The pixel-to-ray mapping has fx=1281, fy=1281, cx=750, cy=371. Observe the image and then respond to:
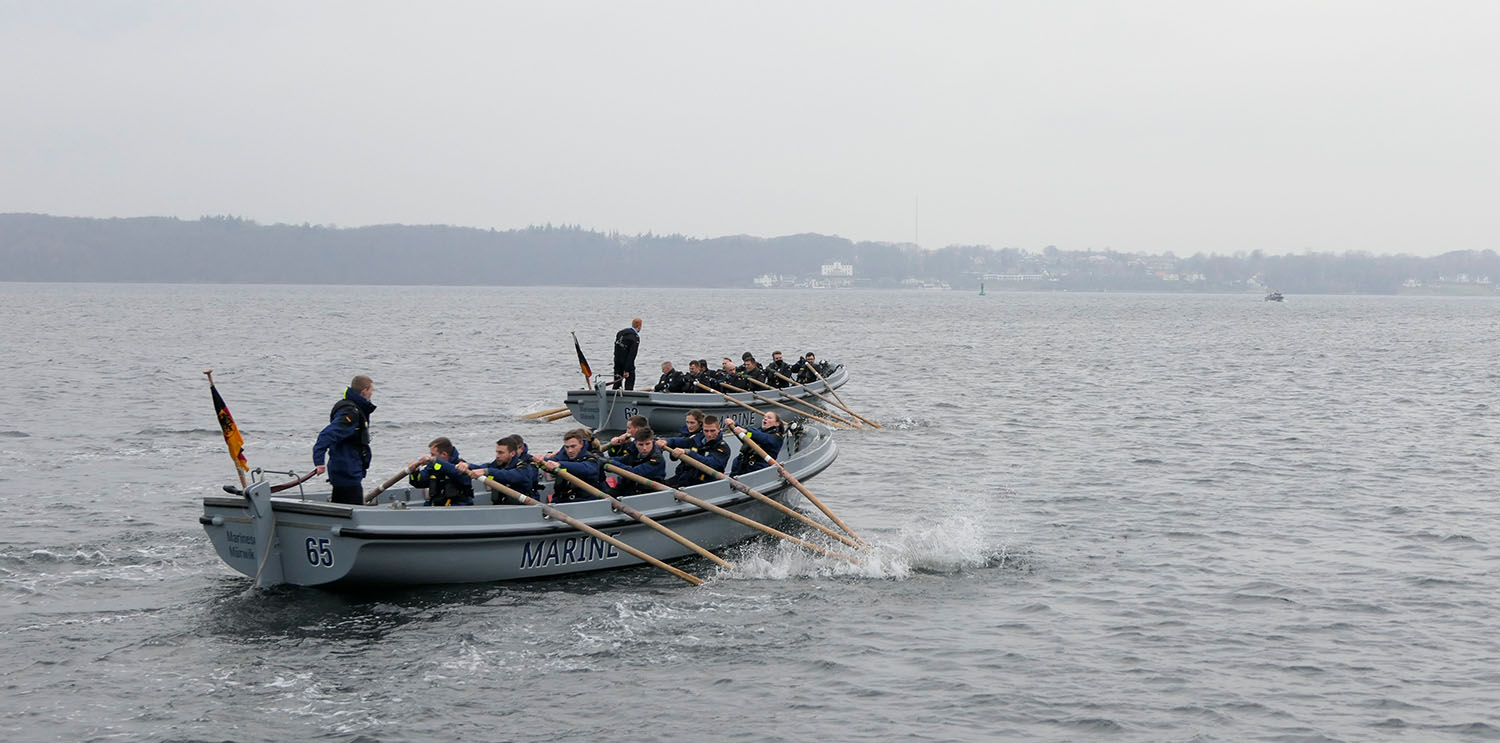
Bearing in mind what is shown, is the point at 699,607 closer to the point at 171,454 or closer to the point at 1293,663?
the point at 1293,663

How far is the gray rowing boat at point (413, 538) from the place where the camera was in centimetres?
1239

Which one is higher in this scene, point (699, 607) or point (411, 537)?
point (411, 537)

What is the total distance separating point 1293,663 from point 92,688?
10468mm

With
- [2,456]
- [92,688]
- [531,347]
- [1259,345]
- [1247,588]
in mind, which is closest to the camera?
[92,688]

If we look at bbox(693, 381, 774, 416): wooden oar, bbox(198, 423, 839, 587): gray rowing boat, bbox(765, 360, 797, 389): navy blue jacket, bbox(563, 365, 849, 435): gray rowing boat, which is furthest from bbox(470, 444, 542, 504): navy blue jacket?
bbox(765, 360, 797, 389): navy blue jacket

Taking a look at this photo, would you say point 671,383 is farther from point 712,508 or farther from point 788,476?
point 712,508

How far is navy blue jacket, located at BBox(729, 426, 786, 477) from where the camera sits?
1630 cm

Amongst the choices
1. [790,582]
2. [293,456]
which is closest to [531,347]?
[293,456]

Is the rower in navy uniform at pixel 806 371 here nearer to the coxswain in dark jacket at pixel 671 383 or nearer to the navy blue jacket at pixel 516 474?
the coxswain in dark jacket at pixel 671 383

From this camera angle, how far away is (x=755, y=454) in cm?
1677

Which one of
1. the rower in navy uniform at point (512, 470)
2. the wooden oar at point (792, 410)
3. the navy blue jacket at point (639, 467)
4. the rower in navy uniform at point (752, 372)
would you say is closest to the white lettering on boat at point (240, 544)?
the rower in navy uniform at point (512, 470)

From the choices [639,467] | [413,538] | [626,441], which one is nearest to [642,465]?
[639,467]

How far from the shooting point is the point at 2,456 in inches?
880

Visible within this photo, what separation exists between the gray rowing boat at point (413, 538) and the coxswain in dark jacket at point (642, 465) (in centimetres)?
42
